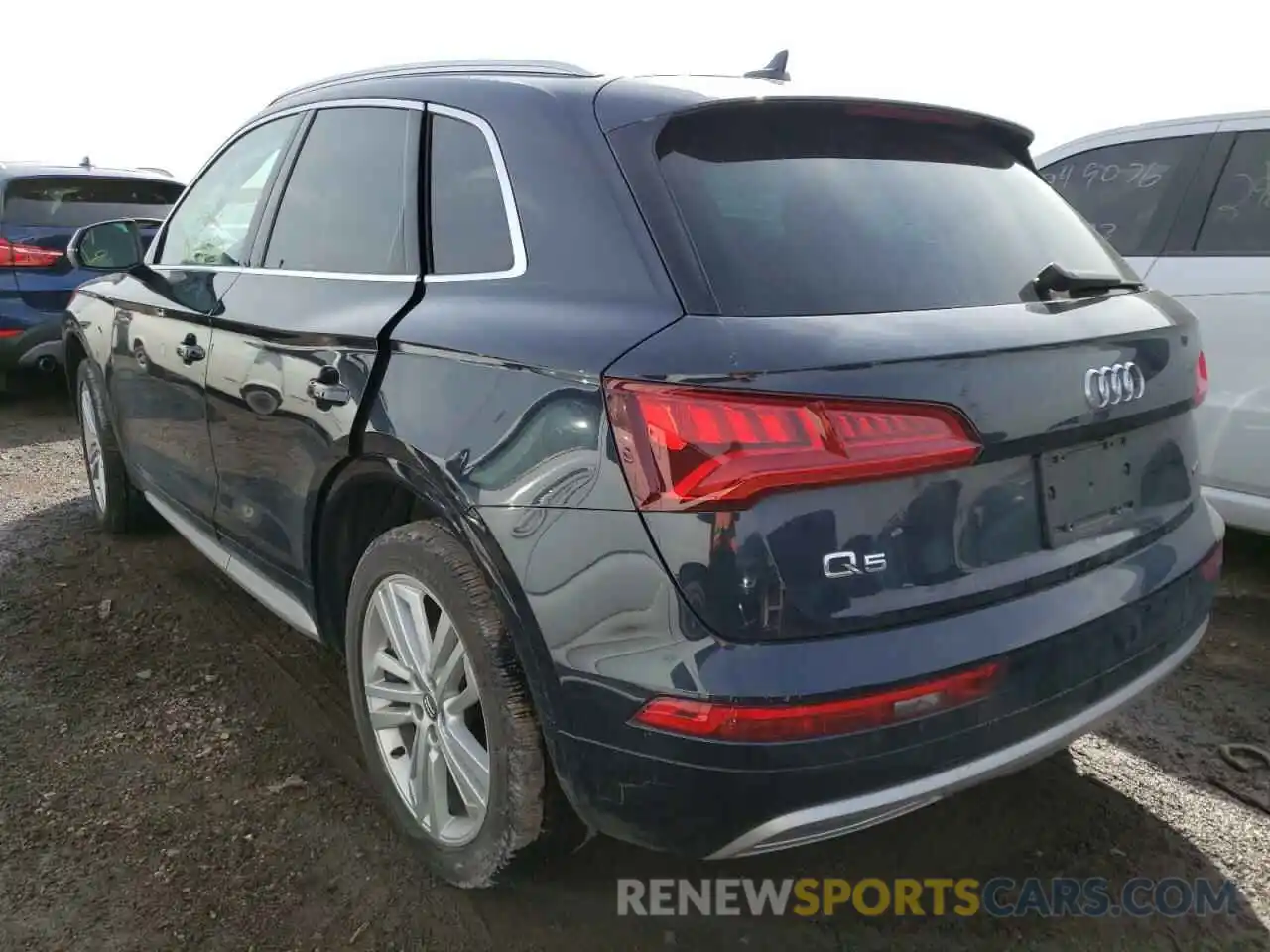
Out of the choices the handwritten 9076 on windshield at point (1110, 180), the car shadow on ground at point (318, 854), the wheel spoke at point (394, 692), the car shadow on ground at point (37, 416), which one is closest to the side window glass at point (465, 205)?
the wheel spoke at point (394, 692)

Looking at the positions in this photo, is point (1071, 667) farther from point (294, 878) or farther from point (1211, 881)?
point (294, 878)

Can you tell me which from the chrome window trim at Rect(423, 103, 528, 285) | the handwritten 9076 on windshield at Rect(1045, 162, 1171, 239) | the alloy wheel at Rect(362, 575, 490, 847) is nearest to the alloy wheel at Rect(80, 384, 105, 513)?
the alloy wheel at Rect(362, 575, 490, 847)

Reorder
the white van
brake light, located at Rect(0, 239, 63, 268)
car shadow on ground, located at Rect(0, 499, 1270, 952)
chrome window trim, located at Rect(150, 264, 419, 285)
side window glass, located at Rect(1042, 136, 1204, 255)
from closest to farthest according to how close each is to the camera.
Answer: car shadow on ground, located at Rect(0, 499, 1270, 952) < chrome window trim, located at Rect(150, 264, 419, 285) < the white van < side window glass, located at Rect(1042, 136, 1204, 255) < brake light, located at Rect(0, 239, 63, 268)

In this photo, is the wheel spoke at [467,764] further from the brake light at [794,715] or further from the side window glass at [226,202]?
the side window glass at [226,202]

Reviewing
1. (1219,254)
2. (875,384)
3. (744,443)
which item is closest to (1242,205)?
(1219,254)

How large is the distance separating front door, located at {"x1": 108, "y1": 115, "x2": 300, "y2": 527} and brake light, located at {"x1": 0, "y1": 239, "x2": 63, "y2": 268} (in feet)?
11.6

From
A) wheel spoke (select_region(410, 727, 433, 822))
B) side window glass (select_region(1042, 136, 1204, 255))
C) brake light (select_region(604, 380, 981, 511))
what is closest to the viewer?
brake light (select_region(604, 380, 981, 511))

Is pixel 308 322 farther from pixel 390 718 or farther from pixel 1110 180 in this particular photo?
pixel 1110 180

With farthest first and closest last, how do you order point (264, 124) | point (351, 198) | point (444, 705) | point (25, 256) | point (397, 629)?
point (25, 256) → point (264, 124) → point (351, 198) → point (397, 629) → point (444, 705)

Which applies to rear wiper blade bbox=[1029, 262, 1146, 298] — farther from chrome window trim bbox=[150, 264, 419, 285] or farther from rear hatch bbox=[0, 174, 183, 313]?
rear hatch bbox=[0, 174, 183, 313]

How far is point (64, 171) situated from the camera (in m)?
6.97

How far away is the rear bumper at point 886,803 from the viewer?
170 cm

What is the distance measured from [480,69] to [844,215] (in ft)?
3.28

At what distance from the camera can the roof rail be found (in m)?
2.30
